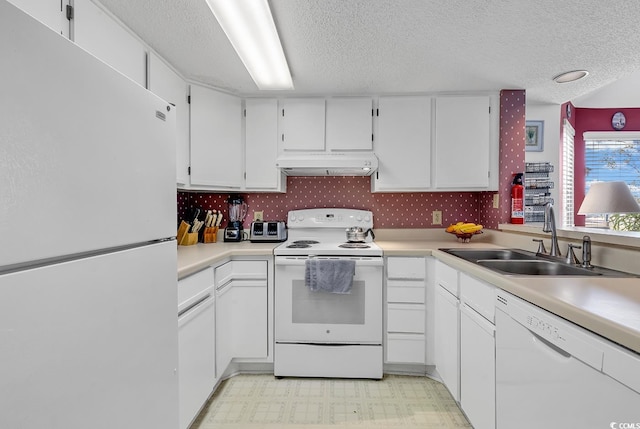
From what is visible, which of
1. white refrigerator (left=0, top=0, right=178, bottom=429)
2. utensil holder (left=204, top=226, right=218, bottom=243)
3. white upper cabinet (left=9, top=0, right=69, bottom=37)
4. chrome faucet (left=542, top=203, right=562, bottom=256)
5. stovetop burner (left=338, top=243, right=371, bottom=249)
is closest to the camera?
white refrigerator (left=0, top=0, right=178, bottom=429)

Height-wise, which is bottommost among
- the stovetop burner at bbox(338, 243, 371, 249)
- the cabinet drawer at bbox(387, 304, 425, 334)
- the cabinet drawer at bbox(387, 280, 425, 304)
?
the cabinet drawer at bbox(387, 304, 425, 334)

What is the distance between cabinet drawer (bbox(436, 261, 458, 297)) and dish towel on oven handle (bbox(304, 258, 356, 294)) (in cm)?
58

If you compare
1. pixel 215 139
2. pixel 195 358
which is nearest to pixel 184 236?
pixel 215 139

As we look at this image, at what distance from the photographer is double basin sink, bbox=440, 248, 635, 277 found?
1.49 metres

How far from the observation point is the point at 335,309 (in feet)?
7.33

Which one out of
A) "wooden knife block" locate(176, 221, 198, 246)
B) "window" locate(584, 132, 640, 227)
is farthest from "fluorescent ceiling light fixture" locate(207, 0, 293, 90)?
"window" locate(584, 132, 640, 227)

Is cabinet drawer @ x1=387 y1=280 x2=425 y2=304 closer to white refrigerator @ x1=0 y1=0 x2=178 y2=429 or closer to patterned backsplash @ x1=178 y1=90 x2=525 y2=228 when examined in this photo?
patterned backsplash @ x1=178 y1=90 x2=525 y2=228

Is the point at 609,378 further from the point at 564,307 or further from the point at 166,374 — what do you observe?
the point at 166,374

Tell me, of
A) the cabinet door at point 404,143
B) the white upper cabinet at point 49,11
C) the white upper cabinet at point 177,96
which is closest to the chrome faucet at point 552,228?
the cabinet door at point 404,143

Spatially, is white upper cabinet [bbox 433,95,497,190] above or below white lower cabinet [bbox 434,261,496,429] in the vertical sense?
above

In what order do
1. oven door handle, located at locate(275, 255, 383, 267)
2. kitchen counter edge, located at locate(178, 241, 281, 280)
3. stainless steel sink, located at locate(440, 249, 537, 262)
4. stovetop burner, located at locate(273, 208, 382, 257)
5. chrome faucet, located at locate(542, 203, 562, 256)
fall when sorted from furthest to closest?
stovetop burner, located at locate(273, 208, 382, 257) → oven door handle, located at locate(275, 255, 383, 267) → stainless steel sink, located at locate(440, 249, 537, 262) → chrome faucet, located at locate(542, 203, 562, 256) → kitchen counter edge, located at locate(178, 241, 281, 280)

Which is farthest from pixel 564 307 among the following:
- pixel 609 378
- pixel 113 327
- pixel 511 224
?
pixel 511 224

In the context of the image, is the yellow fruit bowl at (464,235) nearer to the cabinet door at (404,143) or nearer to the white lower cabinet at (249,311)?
the cabinet door at (404,143)

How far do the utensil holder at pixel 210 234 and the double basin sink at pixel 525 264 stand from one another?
1910 mm
